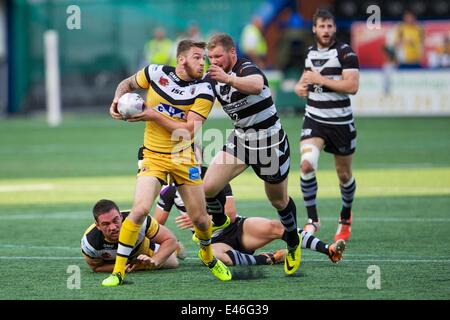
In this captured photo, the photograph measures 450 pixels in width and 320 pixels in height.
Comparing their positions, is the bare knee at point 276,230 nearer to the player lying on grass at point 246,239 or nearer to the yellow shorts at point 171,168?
the player lying on grass at point 246,239

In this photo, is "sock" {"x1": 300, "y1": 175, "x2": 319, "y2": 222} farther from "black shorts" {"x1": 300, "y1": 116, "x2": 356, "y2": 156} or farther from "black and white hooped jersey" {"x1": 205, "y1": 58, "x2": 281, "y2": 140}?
"black and white hooped jersey" {"x1": 205, "y1": 58, "x2": 281, "y2": 140}

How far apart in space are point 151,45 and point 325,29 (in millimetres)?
21511

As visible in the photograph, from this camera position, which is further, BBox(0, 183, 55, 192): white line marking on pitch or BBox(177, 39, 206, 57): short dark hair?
BBox(0, 183, 55, 192): white line marking on pitch

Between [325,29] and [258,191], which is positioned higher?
[325,29]

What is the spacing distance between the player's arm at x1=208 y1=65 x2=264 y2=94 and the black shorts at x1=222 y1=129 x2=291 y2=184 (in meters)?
0.64

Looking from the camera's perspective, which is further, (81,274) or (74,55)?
(74,55)

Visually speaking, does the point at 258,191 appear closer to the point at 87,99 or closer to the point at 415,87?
the point at 415,87

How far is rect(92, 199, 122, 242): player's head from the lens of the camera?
31.3 ft

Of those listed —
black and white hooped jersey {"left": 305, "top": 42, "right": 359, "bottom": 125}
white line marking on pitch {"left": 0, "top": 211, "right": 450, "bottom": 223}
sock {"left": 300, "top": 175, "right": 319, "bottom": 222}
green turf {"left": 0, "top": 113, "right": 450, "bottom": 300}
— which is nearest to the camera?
green turf {"left": 0, "top": 113, "right": 450, "bottom": 300}

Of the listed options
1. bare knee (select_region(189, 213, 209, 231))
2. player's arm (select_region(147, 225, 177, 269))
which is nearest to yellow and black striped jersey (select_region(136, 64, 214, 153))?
bare knee (select_region(189, 213, 209, 231))

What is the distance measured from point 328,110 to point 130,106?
398 centimetres

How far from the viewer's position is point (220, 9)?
115 ft

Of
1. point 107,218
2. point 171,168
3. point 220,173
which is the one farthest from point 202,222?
point 107,218
